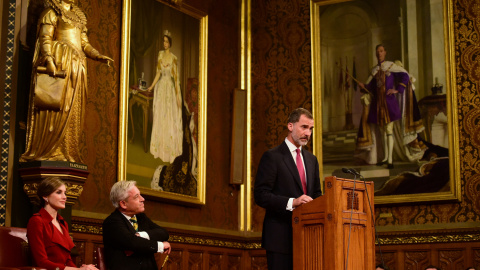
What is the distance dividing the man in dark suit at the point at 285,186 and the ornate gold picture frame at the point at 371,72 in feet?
11.5

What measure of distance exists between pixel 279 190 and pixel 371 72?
4253 mm

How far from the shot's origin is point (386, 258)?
8.82 meters

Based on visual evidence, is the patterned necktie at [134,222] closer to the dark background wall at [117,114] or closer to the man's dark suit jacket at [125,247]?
the man's dark suit jacket at [125,247]

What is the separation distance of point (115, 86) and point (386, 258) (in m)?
3.56

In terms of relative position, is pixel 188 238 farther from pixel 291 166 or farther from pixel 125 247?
pixel 291 166

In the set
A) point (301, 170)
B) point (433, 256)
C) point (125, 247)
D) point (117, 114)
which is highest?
point (117, 114)

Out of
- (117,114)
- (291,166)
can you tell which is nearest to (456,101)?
(117,114)

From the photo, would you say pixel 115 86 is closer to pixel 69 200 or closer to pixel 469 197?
pixel 69 200

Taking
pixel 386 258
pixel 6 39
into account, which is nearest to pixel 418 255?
pixel 386 258

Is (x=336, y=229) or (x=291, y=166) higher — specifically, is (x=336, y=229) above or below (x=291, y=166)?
below

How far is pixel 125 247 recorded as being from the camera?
18.1 ft

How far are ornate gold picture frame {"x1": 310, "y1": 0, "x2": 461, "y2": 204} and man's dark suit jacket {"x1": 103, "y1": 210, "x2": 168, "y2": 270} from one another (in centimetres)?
404

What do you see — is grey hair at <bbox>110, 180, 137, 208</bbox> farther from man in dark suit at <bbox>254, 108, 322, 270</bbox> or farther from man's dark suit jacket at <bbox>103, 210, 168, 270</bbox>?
man in dark suit at <bbox>254, 108, 322, 270</bbox>

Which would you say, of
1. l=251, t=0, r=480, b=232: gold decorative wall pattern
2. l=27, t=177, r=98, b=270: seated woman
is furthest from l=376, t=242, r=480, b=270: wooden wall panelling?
l=27, t=177, r=98, b=270: seated woman
